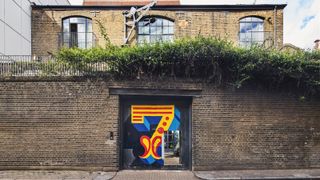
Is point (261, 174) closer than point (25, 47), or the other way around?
point (261, 174)

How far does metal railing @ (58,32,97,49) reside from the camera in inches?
776

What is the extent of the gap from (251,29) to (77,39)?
1116cm

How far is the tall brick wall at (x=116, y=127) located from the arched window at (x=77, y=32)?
809 centimetres

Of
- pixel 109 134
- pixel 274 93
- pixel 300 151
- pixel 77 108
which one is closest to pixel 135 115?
pixel 109 134

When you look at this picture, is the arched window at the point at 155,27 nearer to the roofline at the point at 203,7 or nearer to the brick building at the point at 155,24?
the brick building at the point at 155,24

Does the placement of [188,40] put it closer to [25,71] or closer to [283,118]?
[283,118]

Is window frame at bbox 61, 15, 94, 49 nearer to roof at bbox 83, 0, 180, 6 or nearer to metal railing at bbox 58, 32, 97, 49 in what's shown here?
metal railing at bbox 58, 32, 97, 49

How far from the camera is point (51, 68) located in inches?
484

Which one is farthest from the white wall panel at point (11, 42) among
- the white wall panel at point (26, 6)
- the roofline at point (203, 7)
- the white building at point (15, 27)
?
the roofline at point (203, 7)

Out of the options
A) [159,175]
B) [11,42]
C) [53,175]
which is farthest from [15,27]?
[159,175]

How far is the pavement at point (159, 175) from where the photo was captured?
428 inches

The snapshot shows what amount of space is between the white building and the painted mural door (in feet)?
26.2

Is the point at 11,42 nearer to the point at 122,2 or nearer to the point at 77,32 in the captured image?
the point at 77,32

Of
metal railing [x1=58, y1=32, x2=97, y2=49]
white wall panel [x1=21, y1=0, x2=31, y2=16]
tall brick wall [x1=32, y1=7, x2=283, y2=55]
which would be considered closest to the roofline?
tall brick wall [x1=32, y1=7, x2=283, y2=55]
